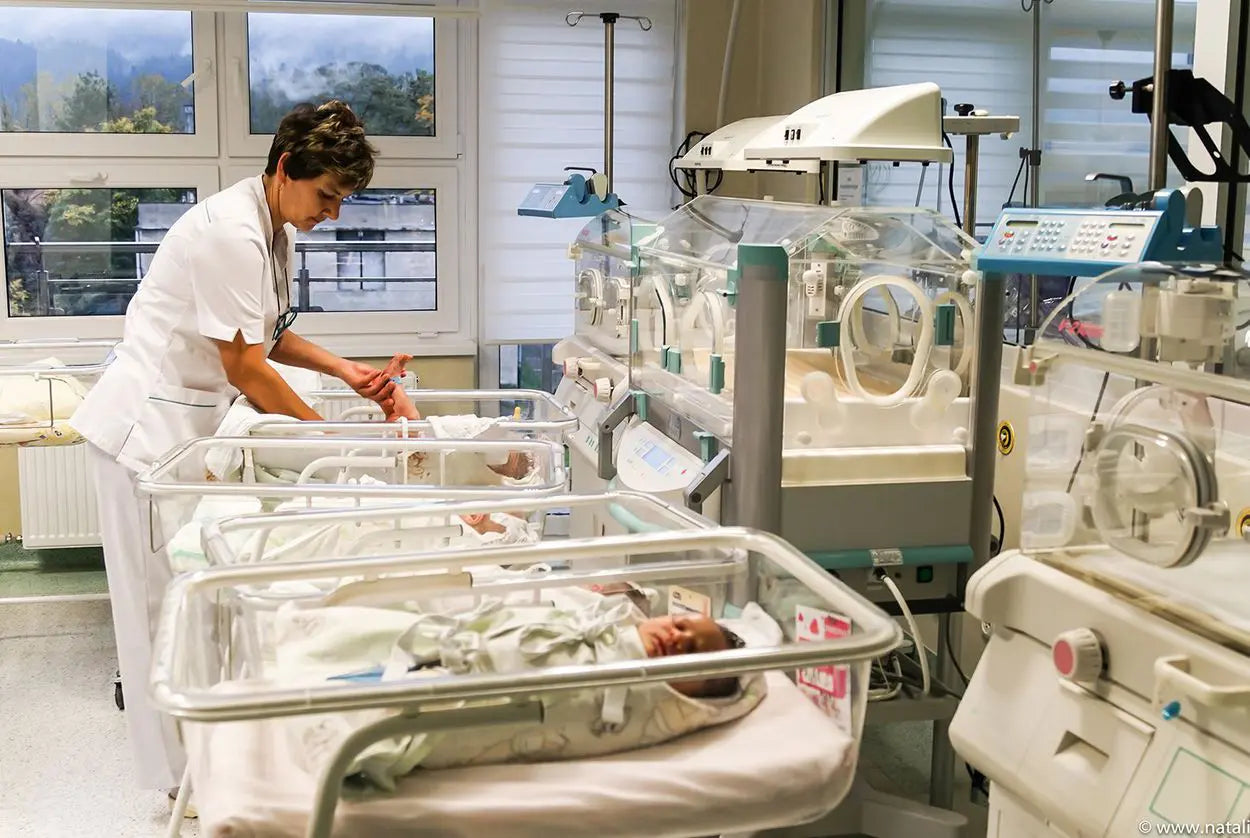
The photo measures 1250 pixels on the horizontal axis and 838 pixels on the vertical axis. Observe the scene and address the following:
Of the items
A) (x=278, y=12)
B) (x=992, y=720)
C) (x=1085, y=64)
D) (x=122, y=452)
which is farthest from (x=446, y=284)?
(x=992, y=720)

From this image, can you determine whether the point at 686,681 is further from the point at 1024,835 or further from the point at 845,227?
the point at 845,227

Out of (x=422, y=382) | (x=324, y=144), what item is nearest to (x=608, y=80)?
(x=422, y=382)

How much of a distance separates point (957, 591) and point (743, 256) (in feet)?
2.50

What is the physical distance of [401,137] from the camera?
4.56 meters

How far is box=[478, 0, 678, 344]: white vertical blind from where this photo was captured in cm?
446

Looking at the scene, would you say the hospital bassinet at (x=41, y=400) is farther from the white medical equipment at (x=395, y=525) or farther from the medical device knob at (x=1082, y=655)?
the medical device knob at (x=1082, y=655)

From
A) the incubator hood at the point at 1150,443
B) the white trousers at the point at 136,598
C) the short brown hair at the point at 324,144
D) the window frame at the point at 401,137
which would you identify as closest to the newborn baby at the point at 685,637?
the incubator hood at the point at 1150,443

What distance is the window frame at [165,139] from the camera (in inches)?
169

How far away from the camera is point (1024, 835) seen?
150 cm

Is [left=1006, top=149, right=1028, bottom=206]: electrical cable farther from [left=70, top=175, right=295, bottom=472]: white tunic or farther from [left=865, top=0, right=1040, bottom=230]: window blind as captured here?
[left=70, top=175, right=295, bottom=472]: white tunic

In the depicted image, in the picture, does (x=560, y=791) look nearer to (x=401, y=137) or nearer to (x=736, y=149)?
(x=736, y=149)

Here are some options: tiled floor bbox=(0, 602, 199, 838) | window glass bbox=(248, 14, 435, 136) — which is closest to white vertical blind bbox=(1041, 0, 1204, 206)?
window glass bbox=(248, 14, 435, 136)

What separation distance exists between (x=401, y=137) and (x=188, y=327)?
6.64 feet

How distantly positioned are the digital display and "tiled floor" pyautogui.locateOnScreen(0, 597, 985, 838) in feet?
2.42
